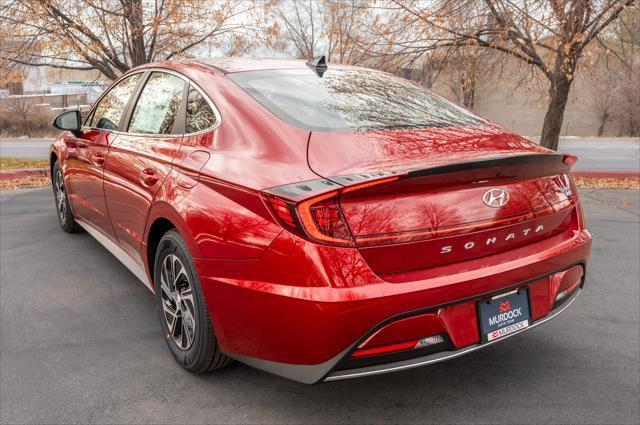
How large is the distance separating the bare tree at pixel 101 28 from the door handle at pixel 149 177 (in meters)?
7.40

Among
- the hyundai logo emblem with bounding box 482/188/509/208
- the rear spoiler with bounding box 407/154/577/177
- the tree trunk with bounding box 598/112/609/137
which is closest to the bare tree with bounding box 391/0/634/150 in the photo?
the rear spoiler with bounding box 407/154/577/177

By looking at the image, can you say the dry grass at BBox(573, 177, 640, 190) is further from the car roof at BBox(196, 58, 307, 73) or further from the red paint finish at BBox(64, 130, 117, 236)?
the red paint finish at BBox(64, 130, 117, 236)

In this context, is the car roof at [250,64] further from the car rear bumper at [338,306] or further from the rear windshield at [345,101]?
the car rear bumper at [338,306]

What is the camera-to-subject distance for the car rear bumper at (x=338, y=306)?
200cm

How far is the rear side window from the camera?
9.01 ft

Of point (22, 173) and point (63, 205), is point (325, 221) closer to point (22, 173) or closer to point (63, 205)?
point (63, 205)

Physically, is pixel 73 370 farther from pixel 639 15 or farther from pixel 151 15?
pixel 639 15

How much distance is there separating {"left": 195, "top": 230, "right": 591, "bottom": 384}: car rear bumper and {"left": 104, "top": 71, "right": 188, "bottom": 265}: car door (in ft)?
2.62

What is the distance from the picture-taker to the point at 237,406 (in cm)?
255

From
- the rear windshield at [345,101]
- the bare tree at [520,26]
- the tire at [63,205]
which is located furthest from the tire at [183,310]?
the bare tree at [520,26]

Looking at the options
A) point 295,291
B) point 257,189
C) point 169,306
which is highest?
point 257,189

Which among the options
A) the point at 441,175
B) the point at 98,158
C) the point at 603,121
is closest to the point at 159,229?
the point at 98,158

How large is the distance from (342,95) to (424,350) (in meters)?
1.43

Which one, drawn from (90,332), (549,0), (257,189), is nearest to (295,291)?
(257,189)
